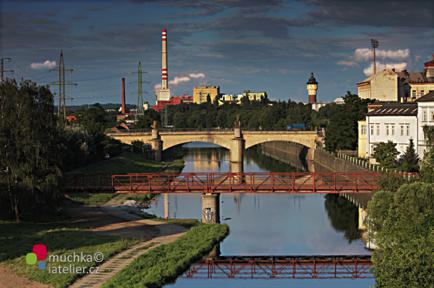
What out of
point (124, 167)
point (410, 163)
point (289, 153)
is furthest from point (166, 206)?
point (289, 153)

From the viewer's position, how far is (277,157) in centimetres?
11744

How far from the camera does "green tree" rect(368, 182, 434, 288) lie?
2344 centimetres

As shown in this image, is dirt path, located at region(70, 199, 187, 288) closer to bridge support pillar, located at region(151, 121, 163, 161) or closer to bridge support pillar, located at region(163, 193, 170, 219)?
bridge support pillar, located at region(163, 193, 170, 219)

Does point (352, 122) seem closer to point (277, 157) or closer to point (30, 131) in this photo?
point (277, 157)

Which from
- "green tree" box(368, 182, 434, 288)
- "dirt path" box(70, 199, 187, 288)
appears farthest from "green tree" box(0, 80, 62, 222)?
"green tree" box(368, 182, 434, 288)

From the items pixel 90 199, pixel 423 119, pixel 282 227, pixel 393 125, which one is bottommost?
pixel 282 227

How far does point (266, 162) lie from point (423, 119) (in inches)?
1875

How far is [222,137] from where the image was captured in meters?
102

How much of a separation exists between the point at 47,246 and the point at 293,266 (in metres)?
12.0

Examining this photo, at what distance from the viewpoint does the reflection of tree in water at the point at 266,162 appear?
9216 centimetres

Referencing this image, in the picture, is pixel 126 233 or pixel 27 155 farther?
pixel 27 155

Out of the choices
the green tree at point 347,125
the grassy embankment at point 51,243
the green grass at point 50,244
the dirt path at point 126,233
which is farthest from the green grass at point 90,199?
the green tree at point 347,125

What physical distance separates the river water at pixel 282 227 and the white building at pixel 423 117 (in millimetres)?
8055

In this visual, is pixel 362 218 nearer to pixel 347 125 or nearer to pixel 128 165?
pixel 347 125
